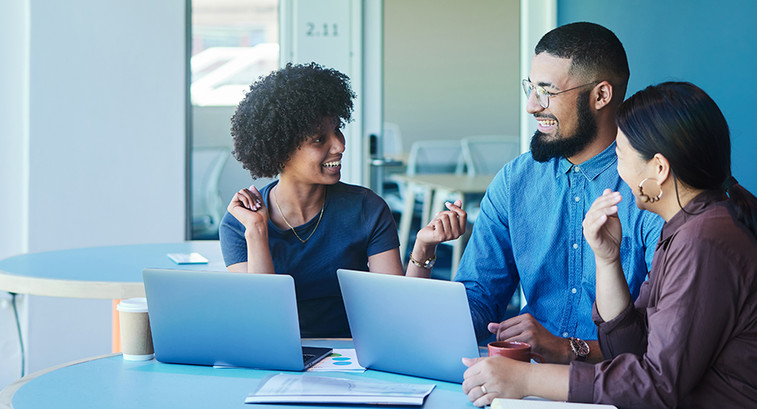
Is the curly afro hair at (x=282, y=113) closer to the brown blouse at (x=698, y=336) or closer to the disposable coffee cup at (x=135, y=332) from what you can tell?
the disposable coffee cup at (x=135, y=332)

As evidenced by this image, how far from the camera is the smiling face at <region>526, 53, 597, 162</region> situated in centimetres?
190

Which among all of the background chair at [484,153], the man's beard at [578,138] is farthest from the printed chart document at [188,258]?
the background chair at [484,153]

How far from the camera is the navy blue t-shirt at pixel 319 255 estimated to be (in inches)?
79.1

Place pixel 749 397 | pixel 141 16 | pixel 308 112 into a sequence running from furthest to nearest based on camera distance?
pixel 141 16
pixel 308 112
pixel 749 397

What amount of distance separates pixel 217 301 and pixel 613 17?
2460mm

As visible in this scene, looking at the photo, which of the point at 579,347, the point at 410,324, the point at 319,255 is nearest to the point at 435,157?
the point at 319,255

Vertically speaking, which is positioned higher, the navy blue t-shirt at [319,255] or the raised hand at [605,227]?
the raised hand at [605,227]

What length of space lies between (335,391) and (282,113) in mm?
974

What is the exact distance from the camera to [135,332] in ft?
4.95

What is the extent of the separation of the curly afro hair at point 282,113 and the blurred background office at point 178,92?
4.64 ft

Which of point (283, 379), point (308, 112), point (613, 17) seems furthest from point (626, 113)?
point (613, 17)

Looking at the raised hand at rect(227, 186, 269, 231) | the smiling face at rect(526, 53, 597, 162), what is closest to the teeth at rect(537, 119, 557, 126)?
the smiling face at rect(526, 53, 597, 162)

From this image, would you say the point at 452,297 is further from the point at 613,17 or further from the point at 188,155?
the point at 188,155

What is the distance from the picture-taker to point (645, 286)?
146cm
